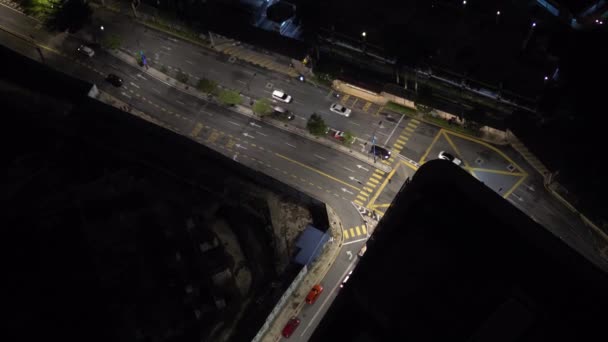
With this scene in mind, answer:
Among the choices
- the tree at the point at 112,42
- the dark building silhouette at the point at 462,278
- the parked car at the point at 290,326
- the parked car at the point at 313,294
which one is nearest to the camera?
the dark building silhouette at the point at 462,278

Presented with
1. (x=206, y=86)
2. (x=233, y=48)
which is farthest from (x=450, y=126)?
(x=233, y=48)

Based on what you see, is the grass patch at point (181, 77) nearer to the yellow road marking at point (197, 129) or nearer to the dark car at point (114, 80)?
the yellow road marking at point (197, 129)

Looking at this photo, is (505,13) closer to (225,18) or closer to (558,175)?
(558,175)

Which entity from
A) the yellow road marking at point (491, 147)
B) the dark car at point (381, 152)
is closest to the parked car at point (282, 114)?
the dark car at point (381, 152)

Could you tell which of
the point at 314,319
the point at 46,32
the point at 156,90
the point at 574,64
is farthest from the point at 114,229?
the point at 574,64

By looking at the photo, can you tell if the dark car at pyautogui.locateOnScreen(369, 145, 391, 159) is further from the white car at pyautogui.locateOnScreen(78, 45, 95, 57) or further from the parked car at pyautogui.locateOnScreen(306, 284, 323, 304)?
the white car at pyautogui.locateOnScreen(78, 45, 95, 57)
